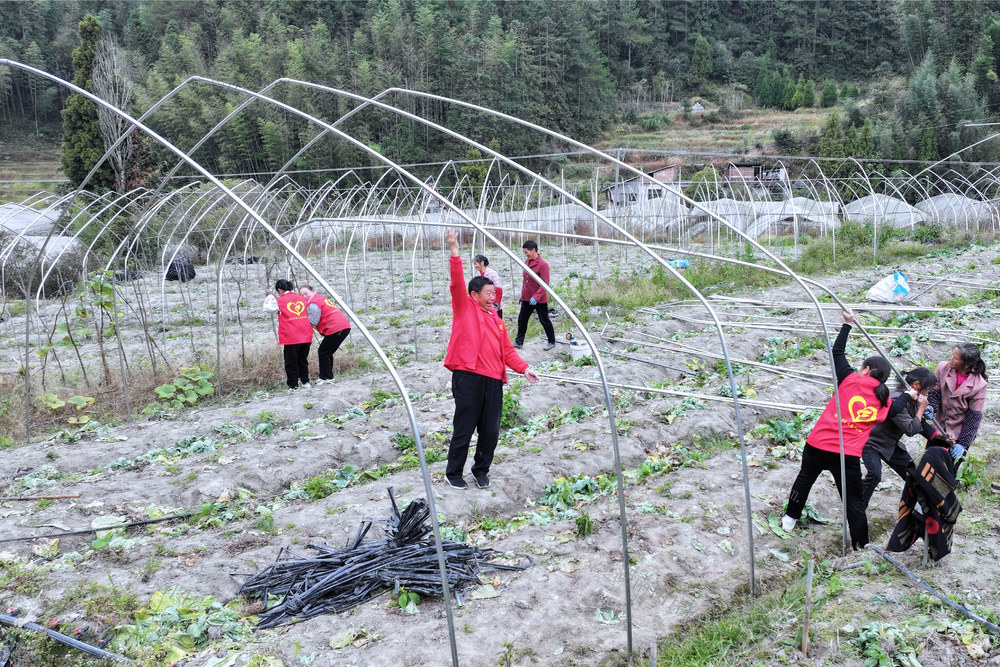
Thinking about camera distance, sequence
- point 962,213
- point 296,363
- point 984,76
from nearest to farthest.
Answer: point 296,363, point 962,213, point 984,76

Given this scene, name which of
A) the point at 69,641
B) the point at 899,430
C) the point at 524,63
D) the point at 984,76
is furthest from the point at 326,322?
the point at 984,76

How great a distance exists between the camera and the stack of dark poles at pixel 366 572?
4.11 meters

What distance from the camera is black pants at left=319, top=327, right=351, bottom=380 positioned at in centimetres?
867

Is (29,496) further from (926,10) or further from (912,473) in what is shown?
(926,10)

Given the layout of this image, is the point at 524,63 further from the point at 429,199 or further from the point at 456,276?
the point at 456,276

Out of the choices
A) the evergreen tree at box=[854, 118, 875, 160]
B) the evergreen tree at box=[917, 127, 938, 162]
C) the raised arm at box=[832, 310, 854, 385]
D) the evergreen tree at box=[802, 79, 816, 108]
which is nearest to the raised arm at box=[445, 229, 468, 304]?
the raised arm at box=[832, 310, 854, 385]

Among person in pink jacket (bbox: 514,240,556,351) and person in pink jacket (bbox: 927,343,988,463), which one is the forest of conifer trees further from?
person in pink jacket (bbox: 927,343,988,463)

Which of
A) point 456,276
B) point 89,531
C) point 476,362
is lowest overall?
point 89,531

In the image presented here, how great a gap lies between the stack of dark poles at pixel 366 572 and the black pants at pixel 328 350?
4262 mm

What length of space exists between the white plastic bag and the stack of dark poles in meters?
10.1

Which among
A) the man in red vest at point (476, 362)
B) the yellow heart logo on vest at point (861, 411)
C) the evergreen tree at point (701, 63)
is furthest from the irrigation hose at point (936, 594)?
the evergreen tree at point (701, 63)

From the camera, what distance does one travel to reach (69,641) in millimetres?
3604

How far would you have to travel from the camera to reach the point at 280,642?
3.76 metres

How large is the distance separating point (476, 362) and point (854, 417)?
255 cm
